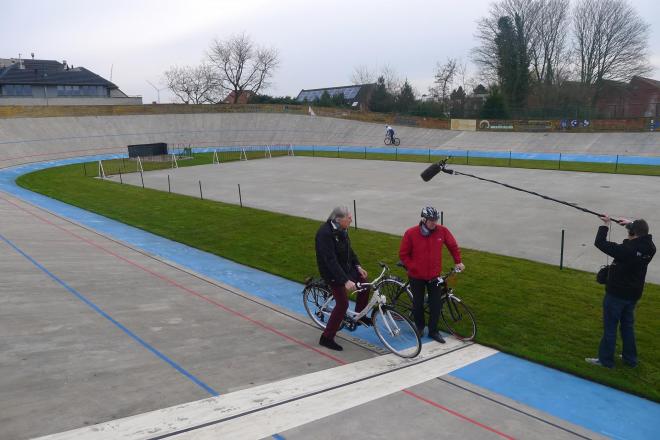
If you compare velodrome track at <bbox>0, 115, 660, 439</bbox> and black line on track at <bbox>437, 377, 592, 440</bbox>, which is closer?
velodrome track at <bbox>0, 115, 660, 439</bbox>

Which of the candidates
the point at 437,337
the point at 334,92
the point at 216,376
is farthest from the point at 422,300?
the point at 334,92

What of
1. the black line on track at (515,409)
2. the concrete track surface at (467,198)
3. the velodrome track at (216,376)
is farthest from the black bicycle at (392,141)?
the black line on track at (515,409)

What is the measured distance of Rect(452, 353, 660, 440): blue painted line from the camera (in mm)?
5090

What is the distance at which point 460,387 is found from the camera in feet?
18.8

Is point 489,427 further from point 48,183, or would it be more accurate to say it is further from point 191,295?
point 48,183

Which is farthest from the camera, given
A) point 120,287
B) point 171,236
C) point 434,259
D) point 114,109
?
point 114,109

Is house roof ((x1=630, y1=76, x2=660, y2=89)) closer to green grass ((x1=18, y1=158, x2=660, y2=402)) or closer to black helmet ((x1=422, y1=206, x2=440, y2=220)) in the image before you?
green grass ((x1=18, y1=158, x2=660, y2=402))

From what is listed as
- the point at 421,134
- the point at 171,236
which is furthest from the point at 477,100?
the point at 171,236

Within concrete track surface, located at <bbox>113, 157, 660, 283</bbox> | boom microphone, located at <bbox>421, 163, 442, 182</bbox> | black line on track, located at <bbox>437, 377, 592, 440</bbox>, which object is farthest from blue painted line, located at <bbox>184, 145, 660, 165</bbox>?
black line on track, located at <bbox>437, 377, 592, 440</bbox>

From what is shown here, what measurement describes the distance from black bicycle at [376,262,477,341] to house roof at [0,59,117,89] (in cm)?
6691

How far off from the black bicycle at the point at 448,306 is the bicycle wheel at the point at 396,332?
49cm

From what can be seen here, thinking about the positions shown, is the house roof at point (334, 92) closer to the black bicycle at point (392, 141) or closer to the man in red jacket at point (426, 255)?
the black bicycle at point (392, 141)

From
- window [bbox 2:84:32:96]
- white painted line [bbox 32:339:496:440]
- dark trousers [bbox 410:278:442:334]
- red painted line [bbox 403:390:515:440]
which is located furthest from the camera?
window [bbox 2:84:32:96]

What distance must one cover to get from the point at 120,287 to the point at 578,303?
27.6 feet
